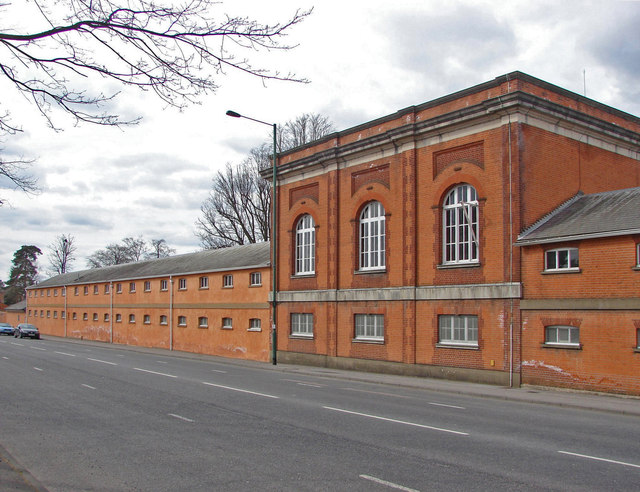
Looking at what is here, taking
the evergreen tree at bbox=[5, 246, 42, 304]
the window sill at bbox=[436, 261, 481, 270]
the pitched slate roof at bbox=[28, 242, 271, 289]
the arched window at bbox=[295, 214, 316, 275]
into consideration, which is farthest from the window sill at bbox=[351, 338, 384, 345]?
the evergreen tree at bbox=[5, 246, 42, 304]

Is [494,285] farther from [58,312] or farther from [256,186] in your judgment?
[58,312]

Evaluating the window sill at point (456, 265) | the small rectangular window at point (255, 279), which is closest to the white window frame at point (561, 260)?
the window sill at point (456, 265)

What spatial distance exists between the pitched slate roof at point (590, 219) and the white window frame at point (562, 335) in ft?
8.42

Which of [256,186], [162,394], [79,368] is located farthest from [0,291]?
[162,394]

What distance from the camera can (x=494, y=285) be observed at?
20.1 meters

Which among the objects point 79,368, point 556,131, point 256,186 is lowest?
point 79,368

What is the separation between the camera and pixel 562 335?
60.0 ft

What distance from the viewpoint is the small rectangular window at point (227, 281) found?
3519cm

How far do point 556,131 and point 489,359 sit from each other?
7.97 metres

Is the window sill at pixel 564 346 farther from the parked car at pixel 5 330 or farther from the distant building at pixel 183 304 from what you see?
the parked car at pixel 5 330

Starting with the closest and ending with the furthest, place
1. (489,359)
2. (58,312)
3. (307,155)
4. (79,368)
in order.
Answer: (489,359)
(79,368)
(307,155)
(58,312)

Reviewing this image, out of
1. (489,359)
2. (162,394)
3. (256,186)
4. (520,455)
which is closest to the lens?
(520,455)

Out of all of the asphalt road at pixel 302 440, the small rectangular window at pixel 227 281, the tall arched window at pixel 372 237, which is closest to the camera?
the asphalt road at pixel 302 440

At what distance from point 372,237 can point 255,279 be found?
385 inches
